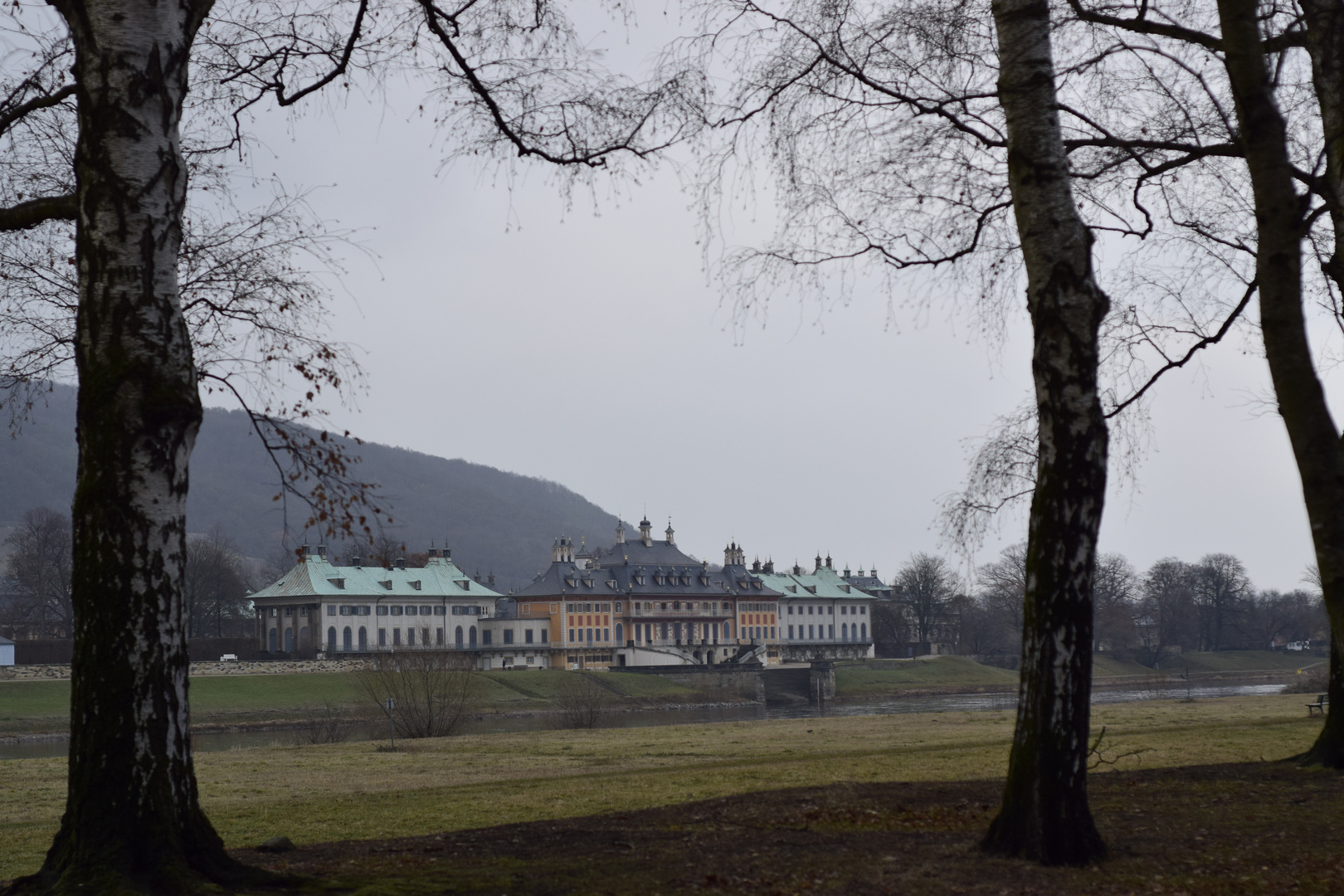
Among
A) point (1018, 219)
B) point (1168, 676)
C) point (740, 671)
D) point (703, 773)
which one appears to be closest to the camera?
point (1018, 219)

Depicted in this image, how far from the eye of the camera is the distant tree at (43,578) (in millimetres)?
87000

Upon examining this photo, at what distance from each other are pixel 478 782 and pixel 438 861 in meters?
10.2

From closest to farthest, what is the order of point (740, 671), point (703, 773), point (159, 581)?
point (159, 581) → point (703, 773) → point (740, 671)

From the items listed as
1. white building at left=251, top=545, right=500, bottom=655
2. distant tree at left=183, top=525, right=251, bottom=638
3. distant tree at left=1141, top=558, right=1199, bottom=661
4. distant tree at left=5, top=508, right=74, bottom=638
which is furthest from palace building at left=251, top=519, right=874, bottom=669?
distant tree at left=1141, top=558, right=1199, bottom=661

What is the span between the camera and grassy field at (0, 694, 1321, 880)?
37.1ft

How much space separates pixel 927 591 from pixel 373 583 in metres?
49.5

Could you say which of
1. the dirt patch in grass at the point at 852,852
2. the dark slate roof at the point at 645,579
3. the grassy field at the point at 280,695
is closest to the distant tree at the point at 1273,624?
the dark slate roof at the point at 645,579

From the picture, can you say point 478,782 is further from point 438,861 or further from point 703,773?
point 438,861

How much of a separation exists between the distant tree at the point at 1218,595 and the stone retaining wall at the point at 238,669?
81.4 m

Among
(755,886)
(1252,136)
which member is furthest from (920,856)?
(1252,136)

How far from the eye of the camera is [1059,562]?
21.5 ft

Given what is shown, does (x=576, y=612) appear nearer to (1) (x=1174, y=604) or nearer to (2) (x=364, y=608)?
(2) (x=364, y=608)

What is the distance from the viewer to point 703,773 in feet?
53.1

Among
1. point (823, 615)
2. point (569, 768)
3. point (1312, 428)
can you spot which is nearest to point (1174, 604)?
point (823, 615)
